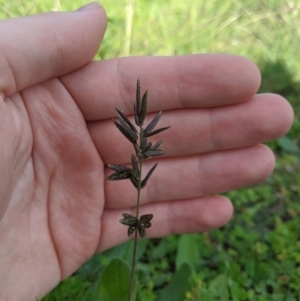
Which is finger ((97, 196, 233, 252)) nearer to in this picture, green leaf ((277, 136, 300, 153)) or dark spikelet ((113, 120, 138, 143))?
green leaf ((277, 136, 300, 153))

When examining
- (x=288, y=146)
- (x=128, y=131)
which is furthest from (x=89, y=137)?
(x=288, y=146)

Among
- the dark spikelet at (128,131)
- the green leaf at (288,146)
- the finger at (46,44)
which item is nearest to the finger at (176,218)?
the finger at (46,44)

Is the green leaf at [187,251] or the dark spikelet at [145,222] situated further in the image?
the green leaf at [187,251]

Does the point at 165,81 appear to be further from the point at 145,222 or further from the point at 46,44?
the point at 145,222

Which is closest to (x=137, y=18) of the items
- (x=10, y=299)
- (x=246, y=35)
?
(x=246, y=35)

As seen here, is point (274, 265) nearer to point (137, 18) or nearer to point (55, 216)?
point (55, 216)

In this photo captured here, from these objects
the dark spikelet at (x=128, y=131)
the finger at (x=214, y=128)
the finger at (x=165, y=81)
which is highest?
the finger at (x=165, y=81)

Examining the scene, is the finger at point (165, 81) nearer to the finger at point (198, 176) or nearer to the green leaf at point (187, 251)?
the finger at point (198, 176)
